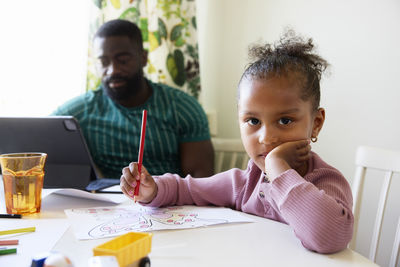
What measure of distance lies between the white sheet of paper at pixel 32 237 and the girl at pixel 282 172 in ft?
0.59

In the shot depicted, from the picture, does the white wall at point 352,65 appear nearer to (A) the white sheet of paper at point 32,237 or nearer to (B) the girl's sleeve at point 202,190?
(B) the girl's sleeve at point 202,190

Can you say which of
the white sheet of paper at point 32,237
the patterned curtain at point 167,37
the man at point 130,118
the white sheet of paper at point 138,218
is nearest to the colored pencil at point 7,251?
the white sheet of paper at point 32,237

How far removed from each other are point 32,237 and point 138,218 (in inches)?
8.3

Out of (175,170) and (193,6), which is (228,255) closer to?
(175,170)

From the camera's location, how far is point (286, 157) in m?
0.78

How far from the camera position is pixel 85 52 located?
195 cm

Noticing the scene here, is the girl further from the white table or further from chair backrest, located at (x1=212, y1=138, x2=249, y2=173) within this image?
chair backrest, located at (x1=212, y1=138, x2=249, y2=173)

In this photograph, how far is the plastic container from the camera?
1.63 feet

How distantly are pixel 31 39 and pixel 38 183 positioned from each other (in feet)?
3.94

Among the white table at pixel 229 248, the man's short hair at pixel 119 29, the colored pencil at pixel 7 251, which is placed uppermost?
the man's short hair at pixel 119 29

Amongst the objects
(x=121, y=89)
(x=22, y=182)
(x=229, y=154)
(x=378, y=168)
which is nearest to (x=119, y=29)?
(x=121, y=89)

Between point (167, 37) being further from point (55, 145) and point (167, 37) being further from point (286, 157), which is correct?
point (286, 157)

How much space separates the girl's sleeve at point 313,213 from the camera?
0.64 metres

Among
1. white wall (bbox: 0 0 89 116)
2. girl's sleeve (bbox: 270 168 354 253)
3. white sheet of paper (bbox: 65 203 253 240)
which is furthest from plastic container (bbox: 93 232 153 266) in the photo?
white wall (bbox: 0 0 89 116)
